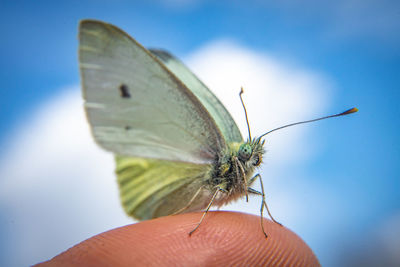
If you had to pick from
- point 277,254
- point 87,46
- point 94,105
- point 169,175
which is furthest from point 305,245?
point 87,46

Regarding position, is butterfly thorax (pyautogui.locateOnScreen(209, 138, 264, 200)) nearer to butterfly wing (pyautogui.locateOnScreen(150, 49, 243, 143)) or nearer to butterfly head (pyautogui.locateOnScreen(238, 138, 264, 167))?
butterfly head (pyautogui.locateOnScreen(238, 138, 264, 167))

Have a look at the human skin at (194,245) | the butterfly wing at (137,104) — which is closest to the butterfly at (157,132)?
the butterfly wing at (137,104)

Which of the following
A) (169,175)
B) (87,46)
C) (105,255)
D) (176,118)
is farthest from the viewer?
(169,175)

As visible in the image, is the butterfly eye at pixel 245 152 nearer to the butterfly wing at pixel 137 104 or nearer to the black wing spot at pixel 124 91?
the butterfly wing at pixel 137 104

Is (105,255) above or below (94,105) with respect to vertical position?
below

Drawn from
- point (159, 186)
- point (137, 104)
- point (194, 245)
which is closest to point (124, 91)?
point (137, 104)

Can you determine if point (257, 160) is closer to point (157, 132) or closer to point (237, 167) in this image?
point (237, 167)

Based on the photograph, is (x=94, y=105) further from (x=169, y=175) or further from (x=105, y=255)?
(x=105, y=255)
